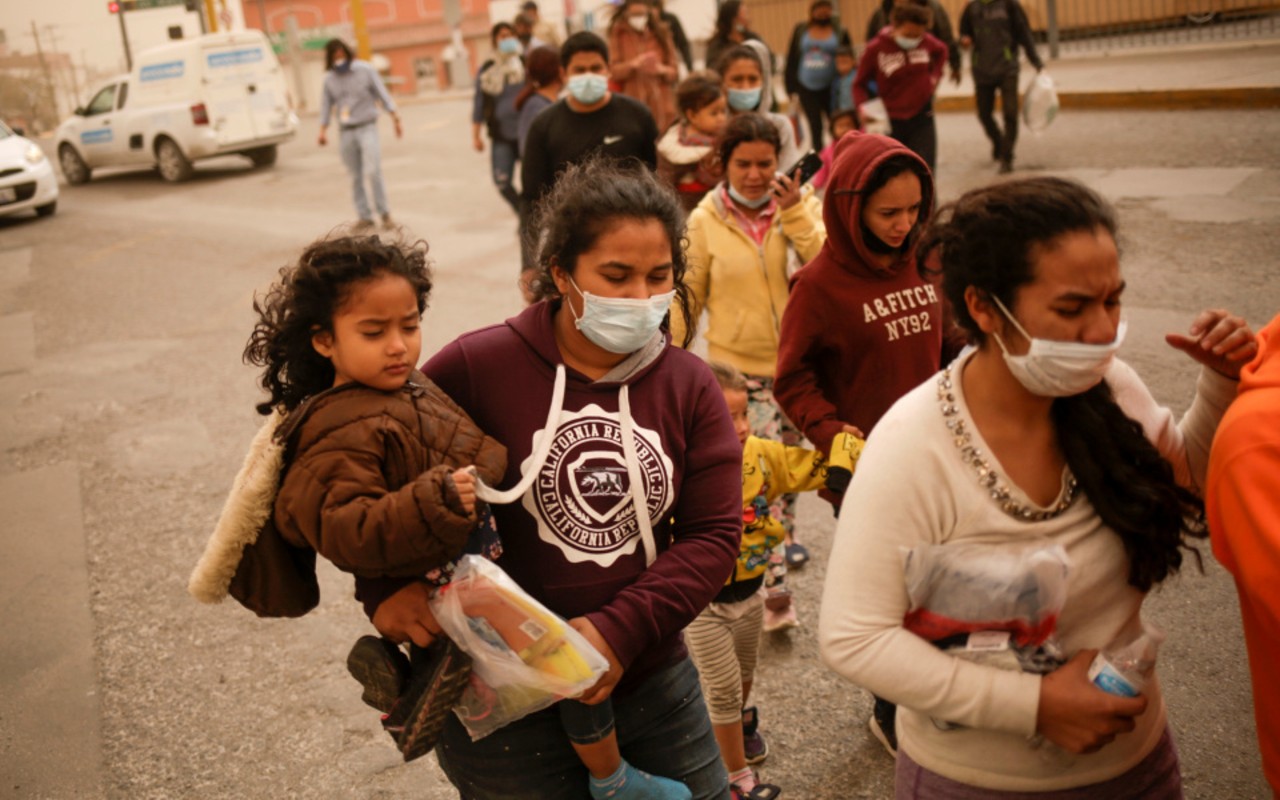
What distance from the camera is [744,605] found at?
3713mm

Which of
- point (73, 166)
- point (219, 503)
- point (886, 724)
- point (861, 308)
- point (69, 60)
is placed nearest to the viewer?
point (861, 308)

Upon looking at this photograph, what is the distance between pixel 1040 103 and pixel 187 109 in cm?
1433

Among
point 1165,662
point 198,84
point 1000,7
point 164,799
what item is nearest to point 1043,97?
point 1000,7

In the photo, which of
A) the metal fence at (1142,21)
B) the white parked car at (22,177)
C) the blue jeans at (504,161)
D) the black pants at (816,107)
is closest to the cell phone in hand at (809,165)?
the blue jeans at (504,161)

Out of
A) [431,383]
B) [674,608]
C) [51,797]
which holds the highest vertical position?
[431,383]

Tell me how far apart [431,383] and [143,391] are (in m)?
7.34

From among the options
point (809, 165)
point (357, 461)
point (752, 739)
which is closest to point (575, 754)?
point (357, 461)

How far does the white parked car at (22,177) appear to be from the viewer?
17.2 metres

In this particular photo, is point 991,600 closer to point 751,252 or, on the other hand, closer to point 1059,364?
point 1059,364

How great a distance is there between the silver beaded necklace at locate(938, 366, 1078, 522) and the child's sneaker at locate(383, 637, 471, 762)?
40.5 inches

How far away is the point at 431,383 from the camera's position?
2480mm

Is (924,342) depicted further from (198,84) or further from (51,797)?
(198,84)

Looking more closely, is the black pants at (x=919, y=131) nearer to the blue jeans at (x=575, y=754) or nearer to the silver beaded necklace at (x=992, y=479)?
the blue jeans at (x=575, y=754)

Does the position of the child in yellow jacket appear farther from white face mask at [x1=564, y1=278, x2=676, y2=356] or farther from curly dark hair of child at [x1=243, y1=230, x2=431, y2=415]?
curly dark hair of child at [x1=243, y1=230, x2=431, y2=415]
